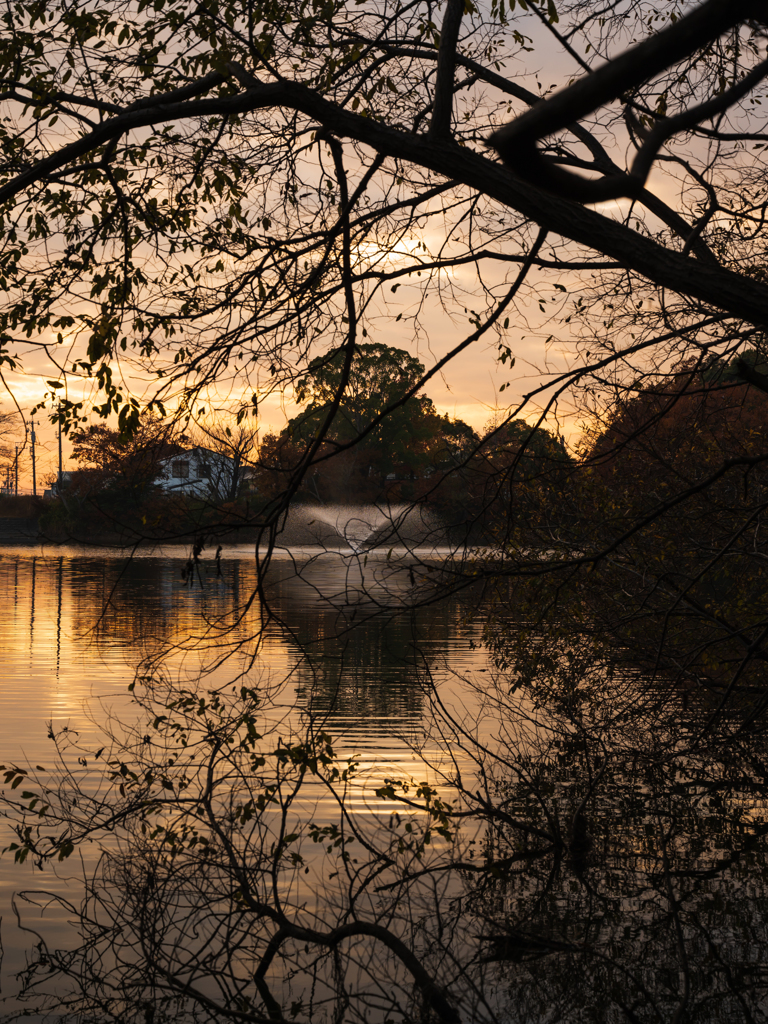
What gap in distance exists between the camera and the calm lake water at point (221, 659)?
289 inches

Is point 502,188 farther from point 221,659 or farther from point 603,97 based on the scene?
point 221,659

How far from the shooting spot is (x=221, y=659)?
7.29 m

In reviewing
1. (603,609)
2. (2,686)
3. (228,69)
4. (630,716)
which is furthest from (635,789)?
(2,686)

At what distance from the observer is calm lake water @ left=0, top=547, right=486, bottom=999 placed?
735 cm

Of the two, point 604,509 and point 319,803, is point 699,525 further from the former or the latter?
point 319,803

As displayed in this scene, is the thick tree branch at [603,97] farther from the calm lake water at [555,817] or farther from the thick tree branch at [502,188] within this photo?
the calm lake water at [555,817]

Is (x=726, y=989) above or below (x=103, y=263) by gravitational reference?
below

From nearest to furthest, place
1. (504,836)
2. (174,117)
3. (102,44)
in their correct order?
(174,117), (102,44), (504,836)

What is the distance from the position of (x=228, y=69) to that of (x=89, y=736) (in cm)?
1014

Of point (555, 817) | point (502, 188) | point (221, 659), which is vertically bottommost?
point (555, 817)

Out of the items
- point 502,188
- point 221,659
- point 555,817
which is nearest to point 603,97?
point 502,188

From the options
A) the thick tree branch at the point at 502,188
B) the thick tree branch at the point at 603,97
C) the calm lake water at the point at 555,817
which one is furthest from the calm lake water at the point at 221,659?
the thick tree branch at the point at 603,97

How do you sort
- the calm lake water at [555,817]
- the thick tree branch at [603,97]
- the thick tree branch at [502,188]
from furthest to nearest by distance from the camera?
the calm lake water at [555,817] → the thick tree branch at [502,188] → the thick tree branch at [603,97]

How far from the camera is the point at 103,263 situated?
24.6 feet
